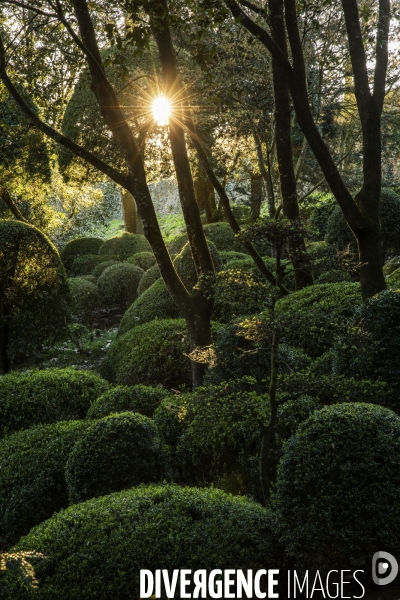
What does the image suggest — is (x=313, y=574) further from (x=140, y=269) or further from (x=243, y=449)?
(x=140, y=269)

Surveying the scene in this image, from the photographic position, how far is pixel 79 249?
74.6ft

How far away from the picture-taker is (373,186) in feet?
22.9

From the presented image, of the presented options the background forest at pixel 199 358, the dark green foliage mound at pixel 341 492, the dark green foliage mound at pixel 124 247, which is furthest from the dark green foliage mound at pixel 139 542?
the dark green foliage mound at pixel 124 247

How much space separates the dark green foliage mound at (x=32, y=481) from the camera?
18.4 ft

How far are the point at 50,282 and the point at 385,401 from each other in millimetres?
7462

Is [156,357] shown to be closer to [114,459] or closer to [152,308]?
[152,308]

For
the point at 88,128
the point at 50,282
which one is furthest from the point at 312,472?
the point at 88,128

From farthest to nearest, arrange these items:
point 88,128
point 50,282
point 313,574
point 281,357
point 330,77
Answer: point 330,77 < point 88,128 < point 50,282 < point 281,357 < point 313,574

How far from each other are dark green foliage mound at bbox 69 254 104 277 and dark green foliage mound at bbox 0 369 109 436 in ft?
42.4

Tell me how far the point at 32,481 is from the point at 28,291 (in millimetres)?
5569

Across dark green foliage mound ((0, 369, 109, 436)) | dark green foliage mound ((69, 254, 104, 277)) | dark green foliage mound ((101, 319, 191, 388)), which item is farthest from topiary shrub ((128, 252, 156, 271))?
dark green foliage mound ((0, 369, 109, 436))

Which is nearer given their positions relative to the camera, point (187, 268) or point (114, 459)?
point (114, 459)

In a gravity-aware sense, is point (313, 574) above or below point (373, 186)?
below

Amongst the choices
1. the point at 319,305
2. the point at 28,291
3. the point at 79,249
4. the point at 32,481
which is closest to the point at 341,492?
the point at 32,481
